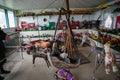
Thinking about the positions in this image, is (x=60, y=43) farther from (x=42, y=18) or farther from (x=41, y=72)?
(x=41, y=72)

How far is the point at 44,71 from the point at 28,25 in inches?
192

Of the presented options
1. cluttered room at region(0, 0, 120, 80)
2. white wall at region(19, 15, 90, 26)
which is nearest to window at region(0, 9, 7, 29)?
cluttered room at region(0, 0, 120, 80)

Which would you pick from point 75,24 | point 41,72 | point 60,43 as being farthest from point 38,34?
point 41,72

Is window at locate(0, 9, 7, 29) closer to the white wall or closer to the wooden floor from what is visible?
the white wall

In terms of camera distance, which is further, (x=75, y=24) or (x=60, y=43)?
(x=75, y=24)

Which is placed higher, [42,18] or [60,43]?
[42,18]

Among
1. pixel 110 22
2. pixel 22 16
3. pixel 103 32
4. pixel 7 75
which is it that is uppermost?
pixel 22 16

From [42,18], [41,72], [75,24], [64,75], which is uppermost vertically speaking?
[42,18]

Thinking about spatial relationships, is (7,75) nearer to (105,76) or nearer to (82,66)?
(82,66)

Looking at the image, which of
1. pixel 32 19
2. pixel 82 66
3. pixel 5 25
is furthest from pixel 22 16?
pixel 82 66

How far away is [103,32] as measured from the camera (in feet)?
16.8

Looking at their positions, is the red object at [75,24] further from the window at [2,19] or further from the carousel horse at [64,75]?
the carousel horse at [64,75]

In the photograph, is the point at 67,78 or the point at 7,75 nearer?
the point at 67,78

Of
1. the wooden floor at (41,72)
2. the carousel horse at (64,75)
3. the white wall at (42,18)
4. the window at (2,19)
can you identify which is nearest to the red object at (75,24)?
the white wall at (42,18)
